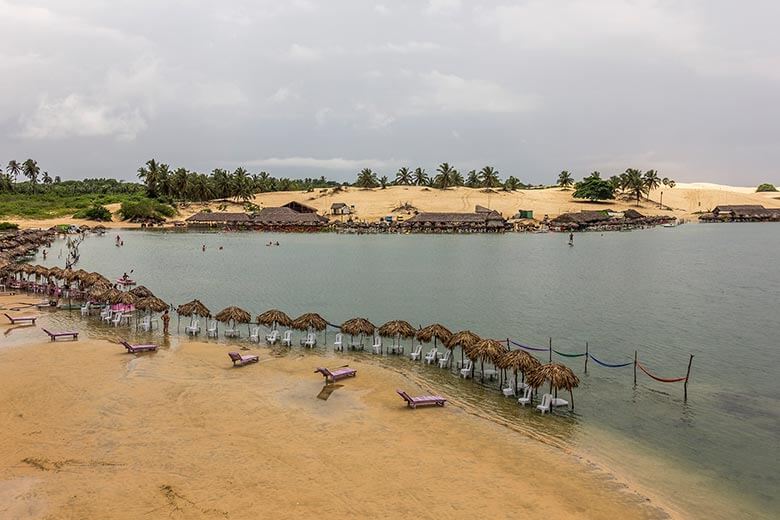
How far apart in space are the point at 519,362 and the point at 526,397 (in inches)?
49.6

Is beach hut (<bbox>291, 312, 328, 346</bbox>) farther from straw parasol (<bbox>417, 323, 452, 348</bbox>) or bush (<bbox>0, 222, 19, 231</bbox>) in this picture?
bush (<bbox>0, 222, 19, 231</bbox>)

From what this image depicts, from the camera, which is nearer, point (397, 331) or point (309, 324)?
point (397, 331)

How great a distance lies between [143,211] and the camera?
365 ft

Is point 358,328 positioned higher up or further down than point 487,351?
further down

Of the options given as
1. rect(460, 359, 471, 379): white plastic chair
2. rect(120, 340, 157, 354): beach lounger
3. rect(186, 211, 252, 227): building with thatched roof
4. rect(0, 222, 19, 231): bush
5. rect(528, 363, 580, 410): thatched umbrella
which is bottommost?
rect(460, 359, 471, 379): white plastic chair

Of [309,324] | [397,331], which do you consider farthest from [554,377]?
[309,324]

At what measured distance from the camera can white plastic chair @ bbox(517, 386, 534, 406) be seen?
19.2 metres

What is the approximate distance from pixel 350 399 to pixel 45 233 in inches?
3187

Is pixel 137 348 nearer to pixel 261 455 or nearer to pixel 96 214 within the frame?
pixel 261 455

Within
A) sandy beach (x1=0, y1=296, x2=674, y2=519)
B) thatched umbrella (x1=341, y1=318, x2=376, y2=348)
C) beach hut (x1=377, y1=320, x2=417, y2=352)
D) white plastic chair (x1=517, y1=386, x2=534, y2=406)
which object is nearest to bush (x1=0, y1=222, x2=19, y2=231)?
sandy beach (x1=0, y1=296, x2=674, y2=519)

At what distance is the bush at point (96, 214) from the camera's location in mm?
108125

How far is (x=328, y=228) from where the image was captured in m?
106

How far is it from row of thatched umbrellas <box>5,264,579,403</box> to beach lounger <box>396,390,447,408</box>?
308cm

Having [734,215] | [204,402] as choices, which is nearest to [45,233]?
[204,402]
